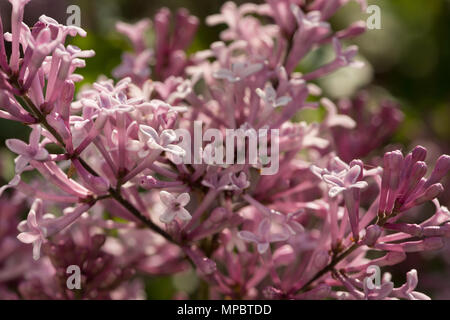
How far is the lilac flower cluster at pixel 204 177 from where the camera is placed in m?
1.80

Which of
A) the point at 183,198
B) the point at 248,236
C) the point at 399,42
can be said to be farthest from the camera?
the point at 399,42

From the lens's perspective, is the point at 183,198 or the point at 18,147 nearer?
the point at 18,147

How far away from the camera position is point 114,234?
3.12 meters

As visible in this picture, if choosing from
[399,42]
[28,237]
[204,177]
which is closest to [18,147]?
[28,237]

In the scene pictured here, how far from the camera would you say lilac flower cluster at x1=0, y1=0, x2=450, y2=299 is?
5.91 ft

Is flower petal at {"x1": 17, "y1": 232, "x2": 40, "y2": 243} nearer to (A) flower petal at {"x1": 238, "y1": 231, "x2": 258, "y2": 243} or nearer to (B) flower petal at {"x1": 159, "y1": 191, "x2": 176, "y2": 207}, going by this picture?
(B) flower petal at {"x1": 159, "y1": 191, "x2": 176, "y2": 207}

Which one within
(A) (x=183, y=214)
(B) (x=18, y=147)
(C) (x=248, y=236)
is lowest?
(C) (x=248, y=236)

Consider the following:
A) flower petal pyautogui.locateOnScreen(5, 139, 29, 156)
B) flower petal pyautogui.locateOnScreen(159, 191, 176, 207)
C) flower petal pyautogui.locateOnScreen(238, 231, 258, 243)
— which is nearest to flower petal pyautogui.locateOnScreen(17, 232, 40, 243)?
flower petal pyautogui.locateOnScreen(5, 139, 29, 156)

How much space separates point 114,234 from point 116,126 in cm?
133

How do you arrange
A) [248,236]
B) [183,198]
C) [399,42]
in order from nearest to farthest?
[183,198] < [248,236] < [399,42]

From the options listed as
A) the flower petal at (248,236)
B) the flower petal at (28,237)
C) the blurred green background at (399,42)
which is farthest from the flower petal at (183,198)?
the blurred green background at (399,42)

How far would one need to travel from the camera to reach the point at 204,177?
2.05 metres

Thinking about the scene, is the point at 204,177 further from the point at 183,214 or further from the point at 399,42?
the point at 399,42

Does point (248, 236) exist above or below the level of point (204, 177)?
below
